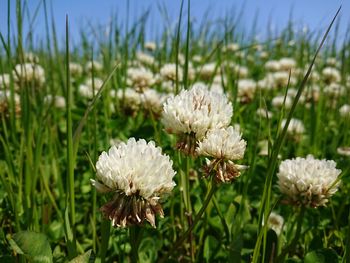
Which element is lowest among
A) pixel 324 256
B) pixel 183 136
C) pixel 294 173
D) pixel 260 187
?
pixel 260 187

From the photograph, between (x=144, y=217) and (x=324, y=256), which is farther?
(x=324, y=256)

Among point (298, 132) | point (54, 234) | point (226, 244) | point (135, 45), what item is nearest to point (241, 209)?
point (226, 244)

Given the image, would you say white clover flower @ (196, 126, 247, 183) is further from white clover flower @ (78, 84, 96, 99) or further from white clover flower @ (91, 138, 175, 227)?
white clover flower @ (78, 84, 96, 99)

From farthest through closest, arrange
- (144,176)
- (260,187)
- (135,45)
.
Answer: (135,45)
(260,187)
(144,176)

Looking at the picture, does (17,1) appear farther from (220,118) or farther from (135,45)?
(135,45)

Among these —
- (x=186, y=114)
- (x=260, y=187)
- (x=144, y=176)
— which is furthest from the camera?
(x=260, y=187)

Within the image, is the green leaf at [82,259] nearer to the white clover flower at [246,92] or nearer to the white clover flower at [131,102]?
the white clover flower at [131,102]

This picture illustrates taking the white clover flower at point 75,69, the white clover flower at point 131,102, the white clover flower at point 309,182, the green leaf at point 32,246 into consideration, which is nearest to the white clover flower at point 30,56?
the white clover flower at point 131,102

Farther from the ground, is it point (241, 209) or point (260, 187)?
point (241, 209)
